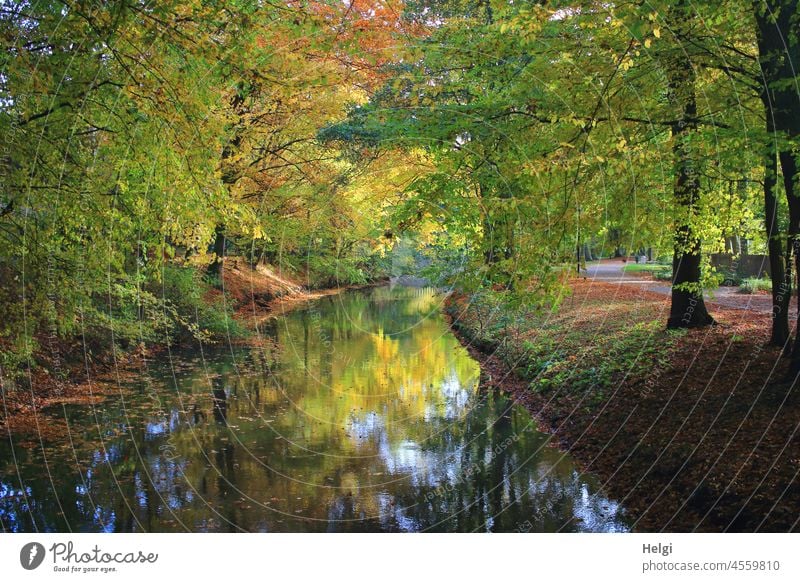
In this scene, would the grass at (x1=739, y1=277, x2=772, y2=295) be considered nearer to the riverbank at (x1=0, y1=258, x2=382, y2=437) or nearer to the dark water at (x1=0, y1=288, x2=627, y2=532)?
the dark water at (x1=0, y1=288, x2=627, y2=532)

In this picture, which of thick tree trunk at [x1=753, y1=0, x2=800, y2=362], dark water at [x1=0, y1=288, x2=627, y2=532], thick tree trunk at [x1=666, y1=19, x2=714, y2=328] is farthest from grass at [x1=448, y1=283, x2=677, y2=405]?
thick tree trunk at [x1=753, y1=0, x2=800, y2=362]

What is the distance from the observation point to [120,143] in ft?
26.7

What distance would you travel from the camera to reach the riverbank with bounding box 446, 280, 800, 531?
682 centimetres

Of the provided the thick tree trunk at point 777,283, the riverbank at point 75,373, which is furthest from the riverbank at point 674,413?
the riverbank at point 75,373

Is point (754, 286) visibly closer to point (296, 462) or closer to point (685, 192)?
point (685, 192)

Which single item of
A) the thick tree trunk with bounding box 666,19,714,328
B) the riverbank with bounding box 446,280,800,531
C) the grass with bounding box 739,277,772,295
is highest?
the thick tree trunk with bounding box 666,19,714,328

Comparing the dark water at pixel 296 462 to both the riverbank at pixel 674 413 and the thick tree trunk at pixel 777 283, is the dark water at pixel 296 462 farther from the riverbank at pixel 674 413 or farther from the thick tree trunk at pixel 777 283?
the thick tree trunk at pixel 777 283

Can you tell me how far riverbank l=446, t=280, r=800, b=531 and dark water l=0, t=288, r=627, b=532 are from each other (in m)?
0.56

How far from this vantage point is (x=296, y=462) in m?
9.65

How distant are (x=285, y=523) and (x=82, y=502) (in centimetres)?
253

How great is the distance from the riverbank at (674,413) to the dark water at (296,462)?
1.84ft

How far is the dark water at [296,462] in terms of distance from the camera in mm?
7602

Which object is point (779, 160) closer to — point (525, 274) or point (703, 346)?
point (525, 274)

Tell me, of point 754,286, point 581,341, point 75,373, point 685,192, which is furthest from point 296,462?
point 754,286
